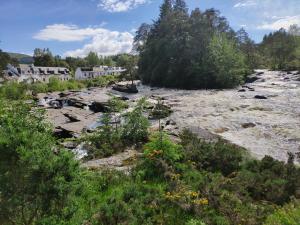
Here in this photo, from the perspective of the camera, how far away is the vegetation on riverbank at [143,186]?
17.7 feet

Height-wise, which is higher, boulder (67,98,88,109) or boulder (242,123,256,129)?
boulder (242,123,256,129)

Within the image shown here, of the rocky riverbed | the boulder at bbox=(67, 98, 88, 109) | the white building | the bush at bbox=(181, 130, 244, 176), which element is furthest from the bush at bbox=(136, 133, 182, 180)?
the white building

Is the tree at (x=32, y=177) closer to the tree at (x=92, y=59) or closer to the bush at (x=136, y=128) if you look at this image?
the bush at (x=136, y=128)

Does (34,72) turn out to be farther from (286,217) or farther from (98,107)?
(286,217)

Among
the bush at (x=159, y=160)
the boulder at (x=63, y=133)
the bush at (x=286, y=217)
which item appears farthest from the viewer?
the boulder at (x=63, y=133)

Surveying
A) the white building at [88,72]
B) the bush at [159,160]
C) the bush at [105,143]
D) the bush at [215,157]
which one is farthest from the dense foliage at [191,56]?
the white building at [88,72]

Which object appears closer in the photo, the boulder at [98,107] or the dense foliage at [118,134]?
the dense foliage at [118,134]

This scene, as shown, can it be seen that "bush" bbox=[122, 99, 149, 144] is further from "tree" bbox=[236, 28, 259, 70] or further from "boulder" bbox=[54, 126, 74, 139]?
"tree" bbox=[236, 28, 259, 70]

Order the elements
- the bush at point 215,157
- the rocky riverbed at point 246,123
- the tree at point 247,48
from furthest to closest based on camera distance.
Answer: the tree at point 247,48, the rocky riverbed at point 246,123, the bush at point 215,157

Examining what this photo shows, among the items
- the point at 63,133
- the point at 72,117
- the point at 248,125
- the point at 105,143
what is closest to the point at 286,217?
the point at 105,143

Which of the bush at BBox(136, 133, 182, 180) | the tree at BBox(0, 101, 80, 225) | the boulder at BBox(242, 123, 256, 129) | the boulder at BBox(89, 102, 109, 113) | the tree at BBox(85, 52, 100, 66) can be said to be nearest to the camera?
the tree at BBox(0, 101, 80, 225)

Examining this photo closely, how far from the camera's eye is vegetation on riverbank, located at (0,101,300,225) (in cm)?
539

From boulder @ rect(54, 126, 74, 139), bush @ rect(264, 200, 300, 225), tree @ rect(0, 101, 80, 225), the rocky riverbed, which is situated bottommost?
boulder @ rect(54, 126, 74, 139)

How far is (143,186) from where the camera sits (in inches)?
364
